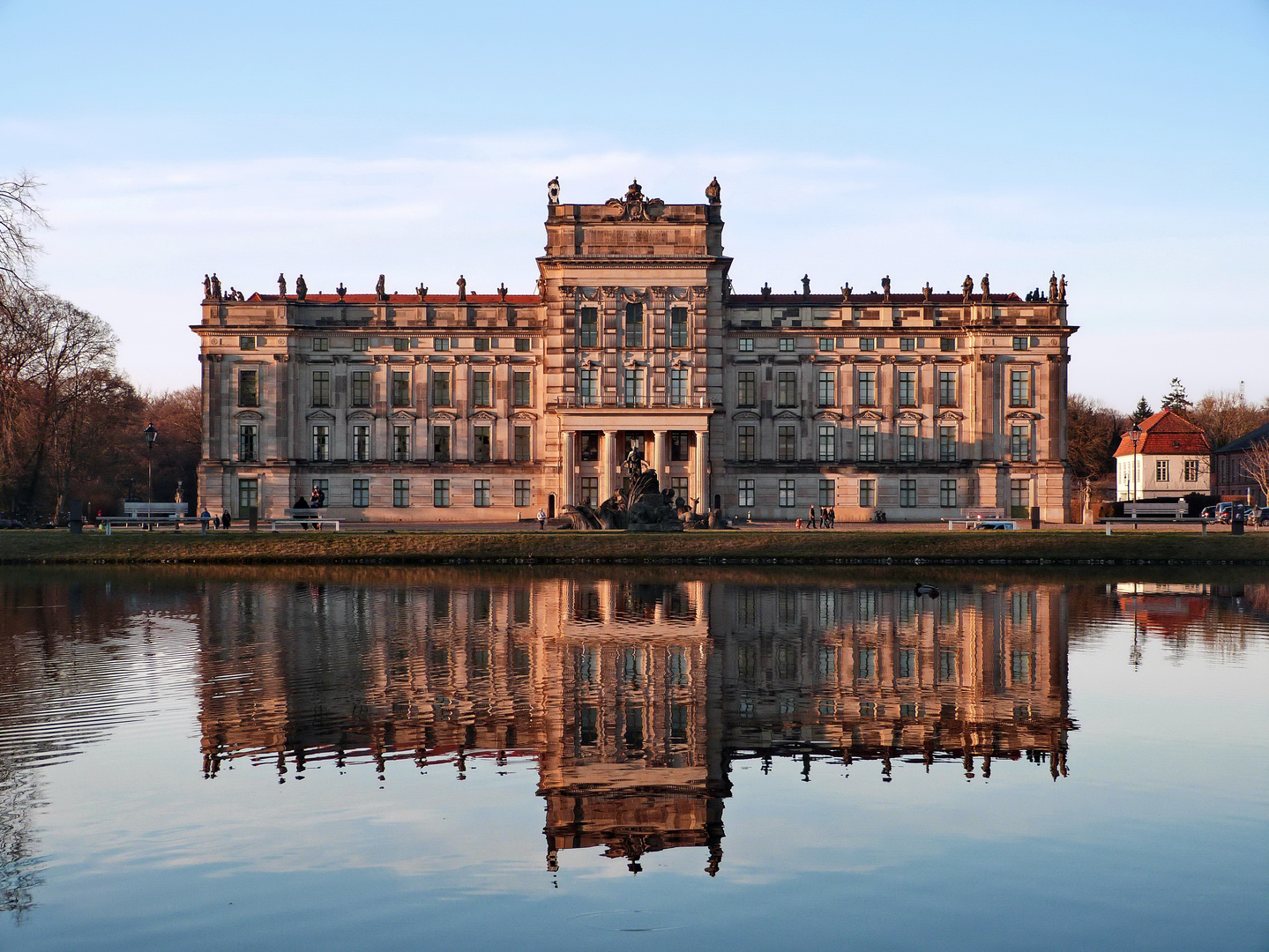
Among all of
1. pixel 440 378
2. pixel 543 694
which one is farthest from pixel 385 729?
pixel 440 378

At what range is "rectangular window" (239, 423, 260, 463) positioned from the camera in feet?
273

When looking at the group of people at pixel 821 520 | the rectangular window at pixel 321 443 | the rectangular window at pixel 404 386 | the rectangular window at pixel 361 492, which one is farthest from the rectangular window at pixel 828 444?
the rectangular window at pixel 321 443

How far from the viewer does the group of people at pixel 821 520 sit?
74.3m

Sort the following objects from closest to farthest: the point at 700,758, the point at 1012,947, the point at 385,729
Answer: the point at 1012,947, the point at 700,758, the point at 385,729

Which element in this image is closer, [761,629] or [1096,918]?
[1096,918]

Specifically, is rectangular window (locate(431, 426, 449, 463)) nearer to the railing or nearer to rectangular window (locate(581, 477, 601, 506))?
the railing

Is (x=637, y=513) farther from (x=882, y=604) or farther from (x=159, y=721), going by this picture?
(x=159, y=721)

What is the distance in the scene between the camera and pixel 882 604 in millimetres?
34500

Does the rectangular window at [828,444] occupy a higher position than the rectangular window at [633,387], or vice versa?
the rectangular window at [633,387]

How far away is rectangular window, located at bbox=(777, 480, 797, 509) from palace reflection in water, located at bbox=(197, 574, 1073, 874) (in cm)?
4922

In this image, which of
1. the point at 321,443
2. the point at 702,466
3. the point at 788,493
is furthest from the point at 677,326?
the point at 321,443

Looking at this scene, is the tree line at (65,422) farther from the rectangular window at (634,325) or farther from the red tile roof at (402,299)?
the rectangular window at (634,325)

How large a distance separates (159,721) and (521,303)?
6812cm

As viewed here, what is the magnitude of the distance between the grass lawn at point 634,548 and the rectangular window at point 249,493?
24.8 m
